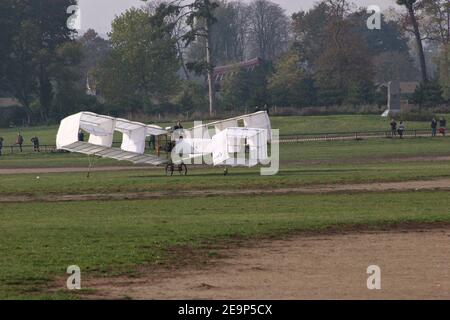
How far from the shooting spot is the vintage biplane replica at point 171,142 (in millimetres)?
53062

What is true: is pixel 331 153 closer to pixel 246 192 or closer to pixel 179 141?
pixel 179 141

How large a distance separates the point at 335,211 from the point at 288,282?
13.3 meters

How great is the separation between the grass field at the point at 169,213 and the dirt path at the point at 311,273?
1.02 meters

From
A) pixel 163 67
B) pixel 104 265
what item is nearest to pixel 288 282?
pixel 104 265

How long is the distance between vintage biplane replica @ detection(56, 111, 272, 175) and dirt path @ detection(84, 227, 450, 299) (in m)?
25.1

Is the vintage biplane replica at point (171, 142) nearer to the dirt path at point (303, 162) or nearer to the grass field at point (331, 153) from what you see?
the dirt path at point (303, 162)

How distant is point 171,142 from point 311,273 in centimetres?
3321

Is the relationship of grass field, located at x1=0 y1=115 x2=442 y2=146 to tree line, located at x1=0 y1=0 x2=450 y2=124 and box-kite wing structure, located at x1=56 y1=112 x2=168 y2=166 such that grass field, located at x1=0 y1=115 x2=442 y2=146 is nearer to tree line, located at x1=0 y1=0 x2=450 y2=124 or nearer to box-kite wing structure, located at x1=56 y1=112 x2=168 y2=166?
tree line, located at x1=0 y1=0 x2=450 y2=124

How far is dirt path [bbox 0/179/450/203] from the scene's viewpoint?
138 ft

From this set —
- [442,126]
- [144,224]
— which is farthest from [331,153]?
[144,224]

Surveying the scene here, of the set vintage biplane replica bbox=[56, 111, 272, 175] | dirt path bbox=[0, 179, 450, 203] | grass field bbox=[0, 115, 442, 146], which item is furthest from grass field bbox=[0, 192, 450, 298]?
grass field bbox=[0, 115, 442, 146]

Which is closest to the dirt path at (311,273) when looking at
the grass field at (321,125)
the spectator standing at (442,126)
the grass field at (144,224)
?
the grass field at (144,224)

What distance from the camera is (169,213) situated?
34688mm
